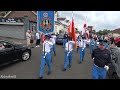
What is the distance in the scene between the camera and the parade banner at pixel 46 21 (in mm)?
6930

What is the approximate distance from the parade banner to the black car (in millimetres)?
2371

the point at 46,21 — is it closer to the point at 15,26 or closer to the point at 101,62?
the point at 101,62

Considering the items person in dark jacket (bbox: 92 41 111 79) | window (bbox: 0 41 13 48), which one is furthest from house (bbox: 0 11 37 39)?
person in dark jacket (bbox: 92 41 111 79)

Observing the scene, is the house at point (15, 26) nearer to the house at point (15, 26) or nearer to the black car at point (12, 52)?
the house at point (15, 26)

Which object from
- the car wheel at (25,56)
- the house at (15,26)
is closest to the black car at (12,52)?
the car wheel at (25,56)

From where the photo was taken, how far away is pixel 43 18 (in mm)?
6988

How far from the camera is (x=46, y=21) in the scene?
6.95m

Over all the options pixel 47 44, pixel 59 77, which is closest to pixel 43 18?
pixel 47 44

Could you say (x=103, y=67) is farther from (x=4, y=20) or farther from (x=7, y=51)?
(x=4, y=20)

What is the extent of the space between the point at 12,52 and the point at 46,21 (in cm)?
288

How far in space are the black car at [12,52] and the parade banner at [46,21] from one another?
237cm

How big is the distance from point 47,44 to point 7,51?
250cm

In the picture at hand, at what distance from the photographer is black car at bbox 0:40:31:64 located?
798cm

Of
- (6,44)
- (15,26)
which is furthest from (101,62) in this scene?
(15,26)
